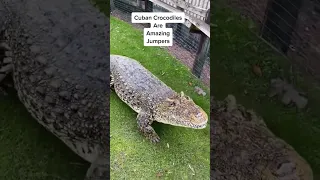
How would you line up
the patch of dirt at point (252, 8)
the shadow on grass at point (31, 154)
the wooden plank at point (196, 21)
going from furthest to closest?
the shadow on grass at point (31, 154) → the patch of dirt at point (252, 8) → the wooden plank at point (196, 21)

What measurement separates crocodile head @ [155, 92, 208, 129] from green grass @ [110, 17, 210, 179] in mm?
24

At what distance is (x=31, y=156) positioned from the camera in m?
2.00

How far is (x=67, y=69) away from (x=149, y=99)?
320 mm

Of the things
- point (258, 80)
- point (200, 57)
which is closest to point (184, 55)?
point (200, 57)

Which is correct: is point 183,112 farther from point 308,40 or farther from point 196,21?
point 308,40

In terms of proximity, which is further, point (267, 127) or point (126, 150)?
point (267, 127)

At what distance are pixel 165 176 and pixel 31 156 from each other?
21.7 inches

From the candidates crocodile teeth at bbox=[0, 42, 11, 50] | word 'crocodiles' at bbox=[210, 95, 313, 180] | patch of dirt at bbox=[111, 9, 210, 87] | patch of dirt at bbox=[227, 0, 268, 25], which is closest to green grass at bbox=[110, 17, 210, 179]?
patch of dirt at bbox=[111, 9, 210, 87]

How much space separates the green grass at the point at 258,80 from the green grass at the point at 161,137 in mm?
132

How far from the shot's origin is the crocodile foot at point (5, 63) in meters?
2.07

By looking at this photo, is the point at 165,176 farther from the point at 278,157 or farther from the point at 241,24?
the point at 241,24

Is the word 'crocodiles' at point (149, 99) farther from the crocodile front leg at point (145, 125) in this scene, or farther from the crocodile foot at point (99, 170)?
the crocodile foot at point (99, 170)

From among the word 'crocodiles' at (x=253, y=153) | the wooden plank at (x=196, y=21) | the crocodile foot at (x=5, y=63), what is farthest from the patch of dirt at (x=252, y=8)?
the crocodile foot at (x=5, y=63)

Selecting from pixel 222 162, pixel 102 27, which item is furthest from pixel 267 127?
pixel 102 27
